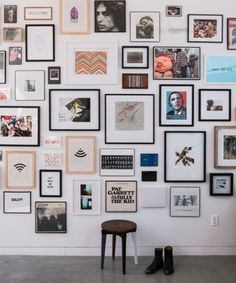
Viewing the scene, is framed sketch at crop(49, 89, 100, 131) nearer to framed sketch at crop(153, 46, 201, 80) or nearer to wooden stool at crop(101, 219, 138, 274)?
framed sketch at crop(153, 46, 201, 80)

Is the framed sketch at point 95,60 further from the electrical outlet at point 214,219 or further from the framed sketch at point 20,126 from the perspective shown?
the electrical outlet at point 214,219

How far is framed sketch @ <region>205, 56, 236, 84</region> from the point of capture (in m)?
3.17

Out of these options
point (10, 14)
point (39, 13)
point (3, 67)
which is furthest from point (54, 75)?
point (10, 14)

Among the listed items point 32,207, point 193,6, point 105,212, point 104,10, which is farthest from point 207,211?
point 104,10

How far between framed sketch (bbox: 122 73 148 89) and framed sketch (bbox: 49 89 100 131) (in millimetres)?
309

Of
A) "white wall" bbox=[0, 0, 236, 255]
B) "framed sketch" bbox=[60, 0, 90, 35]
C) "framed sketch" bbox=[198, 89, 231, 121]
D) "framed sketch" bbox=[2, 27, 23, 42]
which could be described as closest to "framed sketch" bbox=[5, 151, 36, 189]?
"white wall" bbox=[0, 0, 236, 255]

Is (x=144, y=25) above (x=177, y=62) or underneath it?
above

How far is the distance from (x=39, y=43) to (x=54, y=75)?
342mm

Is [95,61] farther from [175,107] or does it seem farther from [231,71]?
[231,71]

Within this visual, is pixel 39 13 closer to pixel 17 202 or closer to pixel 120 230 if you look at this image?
pixel 17 202

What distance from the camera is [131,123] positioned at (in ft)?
10.5

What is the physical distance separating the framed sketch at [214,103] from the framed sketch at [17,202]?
6.16 feet

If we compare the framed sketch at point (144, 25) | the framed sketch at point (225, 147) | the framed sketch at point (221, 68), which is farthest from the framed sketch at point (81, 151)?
the framed sketch at point (221, 68)

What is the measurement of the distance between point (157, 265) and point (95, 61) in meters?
1.97
